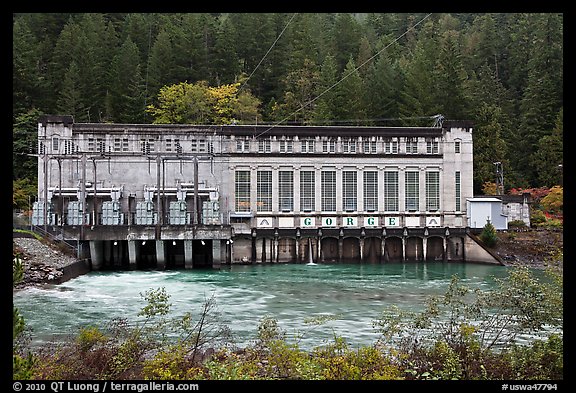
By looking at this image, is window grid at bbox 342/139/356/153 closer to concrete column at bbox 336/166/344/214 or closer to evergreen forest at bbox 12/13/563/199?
concrete column at bbox 336/166/344/214

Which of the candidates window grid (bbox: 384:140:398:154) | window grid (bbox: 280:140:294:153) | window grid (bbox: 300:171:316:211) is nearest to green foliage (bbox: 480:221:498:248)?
window grid (bbox: 384:140:398:154)

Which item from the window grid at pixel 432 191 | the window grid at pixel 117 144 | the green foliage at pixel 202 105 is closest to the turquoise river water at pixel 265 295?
the window grid at pixel 432 191

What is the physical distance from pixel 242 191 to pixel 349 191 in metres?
8.38

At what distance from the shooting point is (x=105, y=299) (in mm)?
29172

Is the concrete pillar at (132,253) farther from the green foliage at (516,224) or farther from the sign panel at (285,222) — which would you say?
the green foliage at (516,224)

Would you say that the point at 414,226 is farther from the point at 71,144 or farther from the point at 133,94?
the point at 133,94

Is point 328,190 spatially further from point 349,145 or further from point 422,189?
point 422,189

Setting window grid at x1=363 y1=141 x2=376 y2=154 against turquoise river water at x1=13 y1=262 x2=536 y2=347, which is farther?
window grid at x1=363 y1=141 x2=376 y2=154

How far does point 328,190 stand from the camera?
50.9m

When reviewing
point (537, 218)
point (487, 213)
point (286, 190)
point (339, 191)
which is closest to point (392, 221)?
point (339, 191)

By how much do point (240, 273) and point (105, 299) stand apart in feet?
44.9

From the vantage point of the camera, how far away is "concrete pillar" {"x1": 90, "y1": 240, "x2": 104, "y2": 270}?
43094 millimetres

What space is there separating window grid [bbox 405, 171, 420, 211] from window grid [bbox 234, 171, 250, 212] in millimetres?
12527
